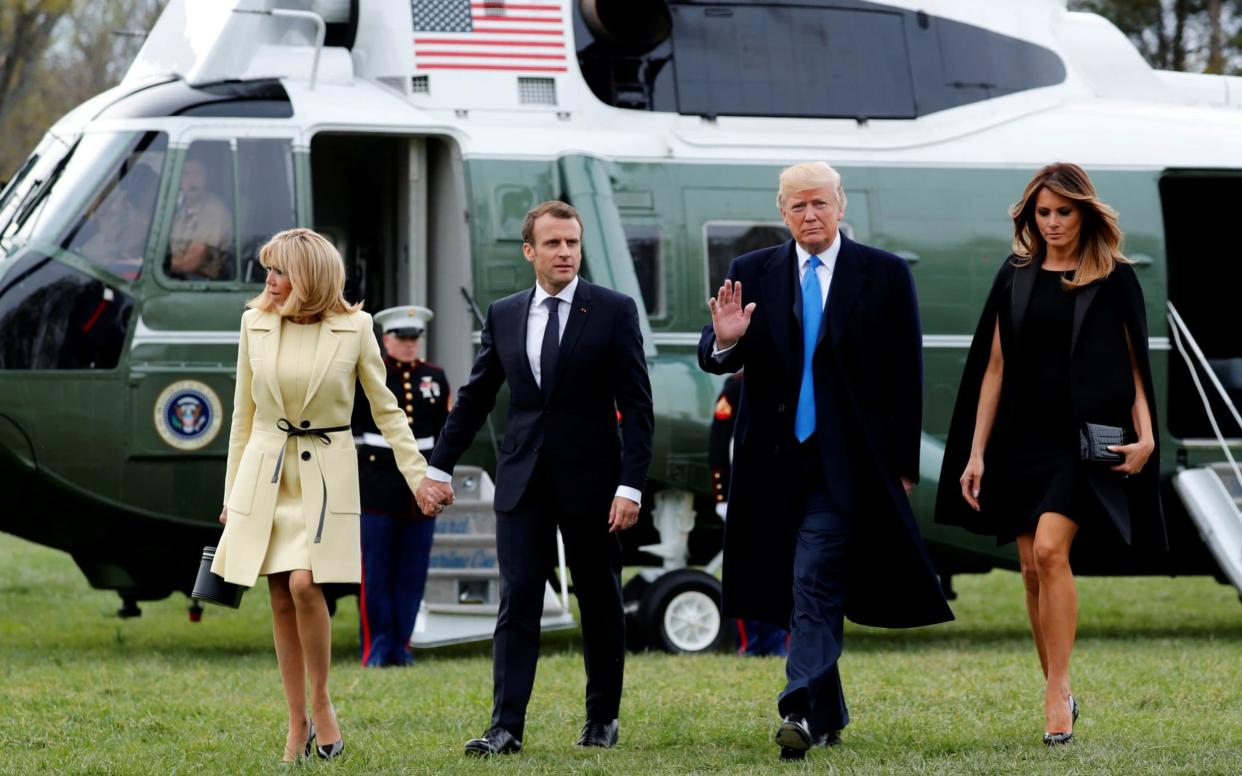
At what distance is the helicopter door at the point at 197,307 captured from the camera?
964cm

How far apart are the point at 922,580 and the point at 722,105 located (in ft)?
16.7

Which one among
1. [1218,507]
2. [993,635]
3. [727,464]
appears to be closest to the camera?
[727,464]

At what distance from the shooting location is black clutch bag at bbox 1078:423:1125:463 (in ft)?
20.7

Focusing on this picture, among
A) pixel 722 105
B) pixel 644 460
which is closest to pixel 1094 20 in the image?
pixel 722 105

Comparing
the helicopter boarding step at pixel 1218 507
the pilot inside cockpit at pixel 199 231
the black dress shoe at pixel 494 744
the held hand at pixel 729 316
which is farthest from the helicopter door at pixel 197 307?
the helicopter boarding step at pixel 1218 507

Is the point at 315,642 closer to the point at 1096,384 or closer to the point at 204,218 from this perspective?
the point at 1096,384

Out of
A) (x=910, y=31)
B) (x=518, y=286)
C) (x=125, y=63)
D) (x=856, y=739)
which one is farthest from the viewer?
(x=125, y=63)

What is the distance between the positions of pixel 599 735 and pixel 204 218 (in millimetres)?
4404

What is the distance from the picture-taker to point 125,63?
29312 millimetres

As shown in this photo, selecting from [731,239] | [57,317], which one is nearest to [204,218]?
[57,317]

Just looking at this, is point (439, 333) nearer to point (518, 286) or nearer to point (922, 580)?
point (518, 286)

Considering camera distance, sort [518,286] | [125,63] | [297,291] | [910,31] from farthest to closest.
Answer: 1. [125,63]
2. [910,31]
3. [518,286]
4. [297,291]

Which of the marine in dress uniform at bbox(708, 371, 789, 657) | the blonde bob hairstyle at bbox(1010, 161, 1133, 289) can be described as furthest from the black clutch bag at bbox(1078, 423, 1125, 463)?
the marine in dress uniform at bbox(708, 371, 789, 657)

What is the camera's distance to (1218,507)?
10406 millimetres
